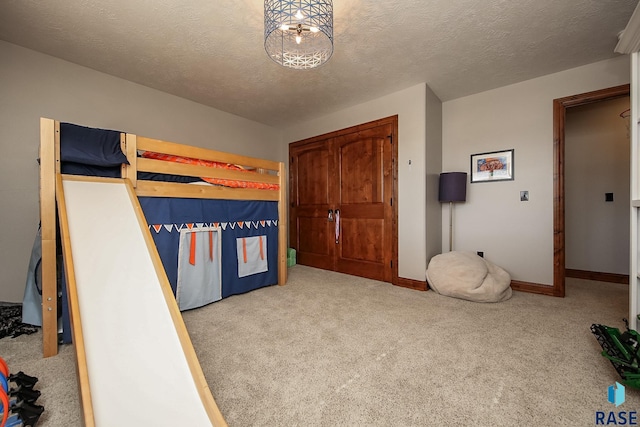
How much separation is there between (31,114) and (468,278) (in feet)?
14.8

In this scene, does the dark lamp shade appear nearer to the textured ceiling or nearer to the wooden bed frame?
the textured ceiling

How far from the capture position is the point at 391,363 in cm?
149

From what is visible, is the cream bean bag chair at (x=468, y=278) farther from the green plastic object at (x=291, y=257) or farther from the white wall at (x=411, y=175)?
the green plastic object at (x=291, y=257)

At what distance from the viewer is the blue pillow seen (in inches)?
66.7

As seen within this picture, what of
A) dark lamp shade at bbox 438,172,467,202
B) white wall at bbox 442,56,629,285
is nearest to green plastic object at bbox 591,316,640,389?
white wall at bbox 442,56,629,285

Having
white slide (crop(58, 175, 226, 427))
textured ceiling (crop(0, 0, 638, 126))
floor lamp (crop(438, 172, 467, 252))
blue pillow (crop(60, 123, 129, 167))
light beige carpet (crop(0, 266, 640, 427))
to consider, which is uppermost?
textured ceiling (crop(0, 0, 638, 126))

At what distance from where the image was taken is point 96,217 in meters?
1.59

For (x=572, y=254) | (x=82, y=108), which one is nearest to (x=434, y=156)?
(x=572, y=254)

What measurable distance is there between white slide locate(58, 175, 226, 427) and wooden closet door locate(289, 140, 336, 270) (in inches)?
103

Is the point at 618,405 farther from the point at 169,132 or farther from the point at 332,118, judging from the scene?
the point at 169,132

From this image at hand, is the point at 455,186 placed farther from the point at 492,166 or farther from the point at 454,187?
the point at 492,166

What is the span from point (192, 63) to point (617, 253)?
5489mm

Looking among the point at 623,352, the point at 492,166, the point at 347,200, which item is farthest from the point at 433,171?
the point at 623,352

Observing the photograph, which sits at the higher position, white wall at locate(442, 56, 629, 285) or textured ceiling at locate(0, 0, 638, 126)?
textured ceiling at locate(0, 0, 638, 126)
